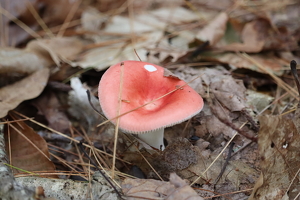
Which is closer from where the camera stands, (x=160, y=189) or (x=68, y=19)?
(x=160, y=189)

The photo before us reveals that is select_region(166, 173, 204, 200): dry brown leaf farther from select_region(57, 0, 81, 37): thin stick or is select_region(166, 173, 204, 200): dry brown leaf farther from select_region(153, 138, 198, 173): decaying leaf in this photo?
select_region(57, 0, 81, 37): thin stick

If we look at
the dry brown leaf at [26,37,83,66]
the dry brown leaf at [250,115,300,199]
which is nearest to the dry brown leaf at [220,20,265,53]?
the dry brown leaf at [250,115,300,199]

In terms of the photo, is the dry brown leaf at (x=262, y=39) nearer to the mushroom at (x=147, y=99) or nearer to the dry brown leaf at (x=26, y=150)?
the mushroom at (x=147, y=99)

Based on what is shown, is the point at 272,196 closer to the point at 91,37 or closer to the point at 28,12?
the point at 91,37

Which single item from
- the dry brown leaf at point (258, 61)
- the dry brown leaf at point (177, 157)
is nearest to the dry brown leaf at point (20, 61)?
the dry brown leaf at point (177, 157)

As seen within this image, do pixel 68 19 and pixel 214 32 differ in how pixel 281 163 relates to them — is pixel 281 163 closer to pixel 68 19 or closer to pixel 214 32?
pixel 214 32

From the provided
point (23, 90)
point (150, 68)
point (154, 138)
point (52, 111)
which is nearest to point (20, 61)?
point (23, 90)

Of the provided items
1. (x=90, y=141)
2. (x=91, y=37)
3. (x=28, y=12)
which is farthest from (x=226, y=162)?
(x=28, y=12)
